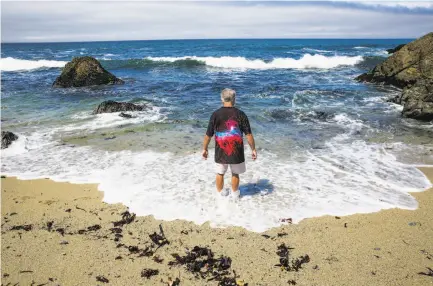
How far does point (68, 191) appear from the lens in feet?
20.6

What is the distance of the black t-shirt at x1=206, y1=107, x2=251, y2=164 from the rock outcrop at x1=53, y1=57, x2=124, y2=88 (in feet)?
59.2

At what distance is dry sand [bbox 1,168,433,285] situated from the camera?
12.7 ft

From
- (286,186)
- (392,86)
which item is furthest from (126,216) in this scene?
(392,86)

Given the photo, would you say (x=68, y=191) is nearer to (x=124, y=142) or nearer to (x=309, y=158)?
(x=124, y=142)

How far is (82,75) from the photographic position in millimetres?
21266

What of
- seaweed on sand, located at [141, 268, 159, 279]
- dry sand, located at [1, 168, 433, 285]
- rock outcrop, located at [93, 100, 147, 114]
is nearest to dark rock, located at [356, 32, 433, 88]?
dry sand, located at [1, 168, 433, 285]

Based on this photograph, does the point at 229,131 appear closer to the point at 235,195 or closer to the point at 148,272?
the point at 235,195

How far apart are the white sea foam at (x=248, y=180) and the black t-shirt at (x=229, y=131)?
83 cm

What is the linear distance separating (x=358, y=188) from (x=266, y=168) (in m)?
1.91

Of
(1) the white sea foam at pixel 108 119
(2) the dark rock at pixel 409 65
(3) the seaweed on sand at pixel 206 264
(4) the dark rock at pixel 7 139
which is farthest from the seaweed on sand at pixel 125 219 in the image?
(2) the dark rock at pixel 409 65

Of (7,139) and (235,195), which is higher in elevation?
(7,139)

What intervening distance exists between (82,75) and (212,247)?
1981 cm

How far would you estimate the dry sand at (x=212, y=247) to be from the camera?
3.88 metres

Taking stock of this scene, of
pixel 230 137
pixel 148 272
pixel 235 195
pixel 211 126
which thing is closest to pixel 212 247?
pixel 148 272
